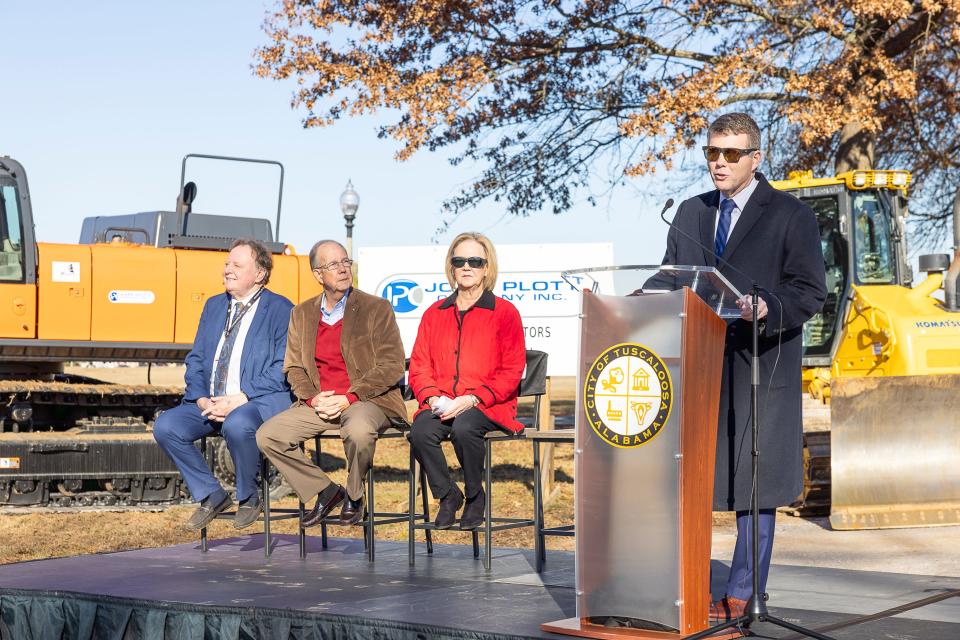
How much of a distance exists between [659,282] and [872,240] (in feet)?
24.1

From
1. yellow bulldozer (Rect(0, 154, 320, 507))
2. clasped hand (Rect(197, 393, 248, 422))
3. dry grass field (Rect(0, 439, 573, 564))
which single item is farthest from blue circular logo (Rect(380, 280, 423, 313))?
clasped hand (Rect(197, 393, 248, 422))

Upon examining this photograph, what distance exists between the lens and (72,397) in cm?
1154

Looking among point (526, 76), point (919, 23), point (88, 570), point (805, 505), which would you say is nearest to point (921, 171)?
point (919, 23)

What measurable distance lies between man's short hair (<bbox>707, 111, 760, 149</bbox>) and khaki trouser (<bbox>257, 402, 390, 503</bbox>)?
248cm

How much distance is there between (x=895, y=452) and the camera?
8.87m

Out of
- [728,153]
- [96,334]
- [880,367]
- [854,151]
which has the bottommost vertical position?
[880,367]

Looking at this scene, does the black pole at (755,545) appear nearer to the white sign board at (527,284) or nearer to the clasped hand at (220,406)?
the clasped hand at (220,406)

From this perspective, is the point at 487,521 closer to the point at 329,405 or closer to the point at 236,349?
the point at 329,405

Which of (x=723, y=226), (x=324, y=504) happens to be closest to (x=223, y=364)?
(x=324, y=504)

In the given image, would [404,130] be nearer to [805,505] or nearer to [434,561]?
[805,505]

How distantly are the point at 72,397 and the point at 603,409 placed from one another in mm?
8703

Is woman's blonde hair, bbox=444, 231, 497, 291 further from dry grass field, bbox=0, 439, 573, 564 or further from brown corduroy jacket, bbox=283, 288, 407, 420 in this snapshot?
dry grass field, bbox=0, 439, 573, 564

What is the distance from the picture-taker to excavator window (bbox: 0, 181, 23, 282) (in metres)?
10.7

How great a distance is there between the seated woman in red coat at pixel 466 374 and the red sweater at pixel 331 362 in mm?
442
